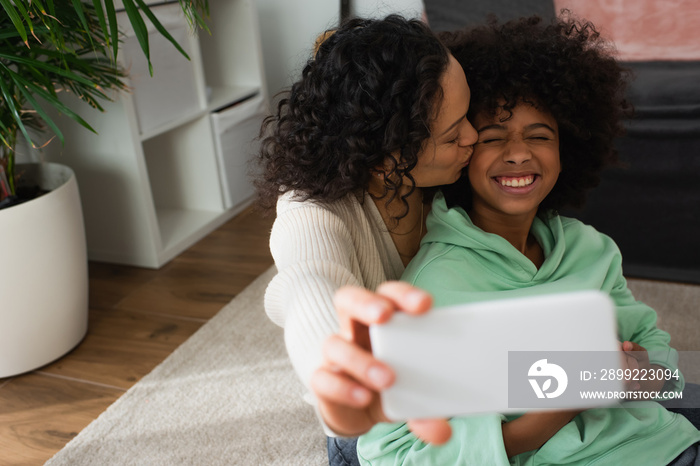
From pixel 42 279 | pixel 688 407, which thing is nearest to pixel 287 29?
pixel 42 279

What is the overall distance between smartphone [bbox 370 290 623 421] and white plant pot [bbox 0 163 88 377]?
1237 millimetres

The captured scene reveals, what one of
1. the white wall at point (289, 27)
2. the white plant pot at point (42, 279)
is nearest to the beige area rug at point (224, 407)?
the white plant pot at point (42, 279)

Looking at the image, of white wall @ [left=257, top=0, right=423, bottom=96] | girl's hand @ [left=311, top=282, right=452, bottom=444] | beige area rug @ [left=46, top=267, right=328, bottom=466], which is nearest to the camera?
girl's hand @ [left=311, top=282, right=452, bottom=444]

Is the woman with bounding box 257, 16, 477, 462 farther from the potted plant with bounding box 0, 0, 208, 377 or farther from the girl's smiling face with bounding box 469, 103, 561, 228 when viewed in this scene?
the potted plant with bounding box 0, 0, 208, 377

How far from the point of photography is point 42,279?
60.2 inches

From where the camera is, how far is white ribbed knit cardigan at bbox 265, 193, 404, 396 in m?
0.60

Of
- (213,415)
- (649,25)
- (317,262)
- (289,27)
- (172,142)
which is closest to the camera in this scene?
(317,262)

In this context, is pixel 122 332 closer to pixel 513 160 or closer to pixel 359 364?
pixel 513 160

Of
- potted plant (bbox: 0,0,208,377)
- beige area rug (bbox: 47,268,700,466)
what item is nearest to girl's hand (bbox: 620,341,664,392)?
beige area rug (bbox: 47,268,700,466)

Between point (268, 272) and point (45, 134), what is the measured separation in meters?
0.75

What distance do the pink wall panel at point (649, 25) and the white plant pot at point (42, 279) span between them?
1.61 m

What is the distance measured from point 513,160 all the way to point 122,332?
1208 millimetres

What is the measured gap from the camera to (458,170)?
0.94 metres

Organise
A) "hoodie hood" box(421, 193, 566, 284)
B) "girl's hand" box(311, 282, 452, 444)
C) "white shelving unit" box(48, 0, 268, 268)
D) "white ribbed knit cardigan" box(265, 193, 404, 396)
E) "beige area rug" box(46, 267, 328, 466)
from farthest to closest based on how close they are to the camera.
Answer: "white shelving unit" box(48, 0, 268, 268) < "beige area rug" box(46, 267, 328, 466) < "hoodie hood" box(421, 193, 566, 284) < "white ribbed knit cardigan" box(265, 193, 404, 396) < "girl's hand" box(311, 282, 452, 444)
